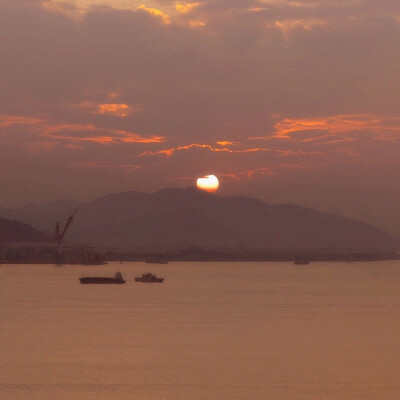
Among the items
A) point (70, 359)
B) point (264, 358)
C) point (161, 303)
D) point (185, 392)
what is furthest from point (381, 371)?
point (161, 303)

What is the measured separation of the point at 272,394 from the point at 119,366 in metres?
10.0

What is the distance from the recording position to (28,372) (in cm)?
4403

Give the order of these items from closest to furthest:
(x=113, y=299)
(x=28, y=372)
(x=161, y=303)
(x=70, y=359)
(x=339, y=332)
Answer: (x=28, y=372), (x=70, y=359), (x=339, y=332), (x=161, y=303), (x=113, y=299)

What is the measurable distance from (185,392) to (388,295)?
8568 cm

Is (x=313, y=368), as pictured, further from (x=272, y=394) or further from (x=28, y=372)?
(x=28, y=372)

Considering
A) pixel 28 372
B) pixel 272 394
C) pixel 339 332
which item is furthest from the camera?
pixel 339 332

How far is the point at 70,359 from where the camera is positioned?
160ft

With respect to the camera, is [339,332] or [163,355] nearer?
[163,355]

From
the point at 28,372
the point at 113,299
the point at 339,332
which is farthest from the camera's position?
the point at 113,299

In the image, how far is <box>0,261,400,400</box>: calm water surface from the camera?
40.0 meters

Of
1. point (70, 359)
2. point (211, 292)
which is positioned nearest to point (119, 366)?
point (70, 359)

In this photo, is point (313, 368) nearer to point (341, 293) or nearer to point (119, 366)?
point (119, 366)

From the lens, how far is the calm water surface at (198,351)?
131ft

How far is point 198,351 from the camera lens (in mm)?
52906
